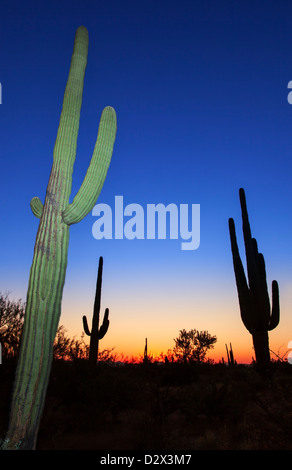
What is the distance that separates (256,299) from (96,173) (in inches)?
310

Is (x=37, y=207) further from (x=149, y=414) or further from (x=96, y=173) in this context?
(x=149, y=414)

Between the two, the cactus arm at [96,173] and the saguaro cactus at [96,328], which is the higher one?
the cactus arm at [96,173]

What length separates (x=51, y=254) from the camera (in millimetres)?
4477

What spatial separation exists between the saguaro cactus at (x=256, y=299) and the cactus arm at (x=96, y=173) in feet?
24.5

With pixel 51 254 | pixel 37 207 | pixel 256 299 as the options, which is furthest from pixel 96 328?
pixel 51 254

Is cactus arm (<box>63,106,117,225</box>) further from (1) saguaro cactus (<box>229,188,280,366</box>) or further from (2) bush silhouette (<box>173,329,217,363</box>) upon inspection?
(2) bush silhouette (<box>173,329,217,363</box>)

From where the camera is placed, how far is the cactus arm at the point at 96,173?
4.73m

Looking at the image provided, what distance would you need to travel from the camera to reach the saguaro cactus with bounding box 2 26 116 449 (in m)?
3.79

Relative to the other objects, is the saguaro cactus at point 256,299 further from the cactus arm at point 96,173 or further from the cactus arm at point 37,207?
the cactus arm at point 37,207

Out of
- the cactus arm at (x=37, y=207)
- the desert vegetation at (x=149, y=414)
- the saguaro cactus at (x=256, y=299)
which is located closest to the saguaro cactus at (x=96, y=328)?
the desert vegetation at (x=149, y=414)

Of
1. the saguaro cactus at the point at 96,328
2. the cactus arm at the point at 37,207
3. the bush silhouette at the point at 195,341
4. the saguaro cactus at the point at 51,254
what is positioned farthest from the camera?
the bush silhouette at the point at 195,341

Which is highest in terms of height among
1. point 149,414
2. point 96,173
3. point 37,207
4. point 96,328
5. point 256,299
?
point 96,173

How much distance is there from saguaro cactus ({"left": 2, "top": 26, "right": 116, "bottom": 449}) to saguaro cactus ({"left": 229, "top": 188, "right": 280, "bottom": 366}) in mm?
7536
